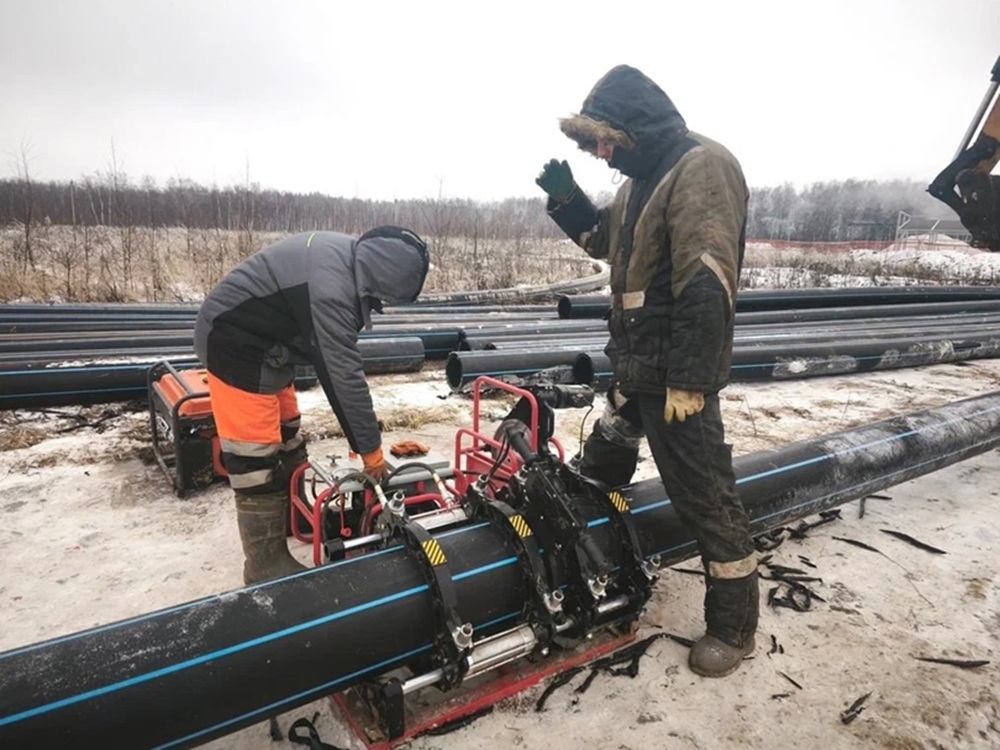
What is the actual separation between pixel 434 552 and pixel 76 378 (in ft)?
14.5

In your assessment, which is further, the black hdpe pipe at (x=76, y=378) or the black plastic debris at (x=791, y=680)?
the black hdpe pipe at (x=76, y=378)

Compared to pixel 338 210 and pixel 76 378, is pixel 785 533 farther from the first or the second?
pixel 338 210

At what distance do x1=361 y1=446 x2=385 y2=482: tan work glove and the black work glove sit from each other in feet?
4.45

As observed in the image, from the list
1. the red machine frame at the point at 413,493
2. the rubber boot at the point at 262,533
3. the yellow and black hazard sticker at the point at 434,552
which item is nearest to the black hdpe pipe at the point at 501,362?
the red machine frame at the point at 413,493

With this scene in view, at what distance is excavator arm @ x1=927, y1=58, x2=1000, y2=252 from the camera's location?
720 cm

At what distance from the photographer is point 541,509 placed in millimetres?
2244

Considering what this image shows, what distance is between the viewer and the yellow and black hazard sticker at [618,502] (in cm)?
234

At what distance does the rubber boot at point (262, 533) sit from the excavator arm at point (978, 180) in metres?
8.85

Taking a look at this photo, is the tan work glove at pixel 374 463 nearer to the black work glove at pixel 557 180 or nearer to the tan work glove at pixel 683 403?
the tan work glove at pixel 683 403

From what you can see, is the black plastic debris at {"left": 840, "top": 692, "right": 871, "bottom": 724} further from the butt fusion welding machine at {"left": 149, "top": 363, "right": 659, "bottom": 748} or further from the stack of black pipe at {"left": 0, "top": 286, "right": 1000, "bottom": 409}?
the stack of black pipe at {"left": 0, "top": 286, "right": 1000, "bottom": 409}

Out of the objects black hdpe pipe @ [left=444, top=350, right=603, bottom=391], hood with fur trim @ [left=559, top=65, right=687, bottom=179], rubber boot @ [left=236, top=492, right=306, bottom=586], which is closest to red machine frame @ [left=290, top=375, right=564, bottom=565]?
rubber boot @ [left=236, top=492, right=306, bottom=586]

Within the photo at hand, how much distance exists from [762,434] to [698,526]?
3.15 metres

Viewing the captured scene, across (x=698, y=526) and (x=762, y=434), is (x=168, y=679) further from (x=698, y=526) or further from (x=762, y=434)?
(x=762, y=434)

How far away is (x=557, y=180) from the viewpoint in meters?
2.65
